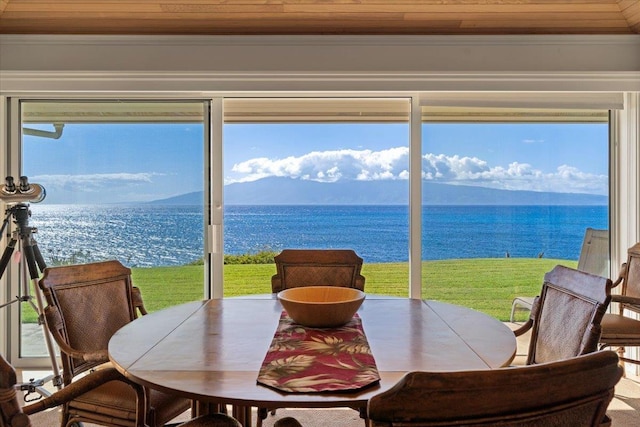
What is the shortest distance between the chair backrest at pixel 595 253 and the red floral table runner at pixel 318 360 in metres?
2.62

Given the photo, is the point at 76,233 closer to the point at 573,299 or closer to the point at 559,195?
the point at 573,299

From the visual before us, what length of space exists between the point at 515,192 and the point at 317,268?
5.85 feet

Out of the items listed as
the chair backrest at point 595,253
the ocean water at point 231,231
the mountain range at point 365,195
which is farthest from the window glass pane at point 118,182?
the chair backrest at point 595,253

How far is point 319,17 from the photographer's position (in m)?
3.01

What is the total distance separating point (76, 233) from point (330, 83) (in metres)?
2.22

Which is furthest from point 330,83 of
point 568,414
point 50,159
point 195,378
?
point 568,414

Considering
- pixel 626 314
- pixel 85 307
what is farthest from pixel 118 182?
pixel 626 314

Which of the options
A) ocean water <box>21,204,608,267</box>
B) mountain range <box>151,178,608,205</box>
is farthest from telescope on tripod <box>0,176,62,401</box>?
mountain range <box>151,178,608,205</box>

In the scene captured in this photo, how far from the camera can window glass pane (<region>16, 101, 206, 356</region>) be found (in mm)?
3332

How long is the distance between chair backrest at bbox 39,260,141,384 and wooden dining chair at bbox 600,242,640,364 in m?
2.69

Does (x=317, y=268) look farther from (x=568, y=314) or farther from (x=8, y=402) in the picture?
(x=8, y=402)

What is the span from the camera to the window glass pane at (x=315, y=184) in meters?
3.42

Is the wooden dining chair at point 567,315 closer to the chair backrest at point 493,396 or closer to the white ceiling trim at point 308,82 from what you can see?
the chair backrest at point 493,396

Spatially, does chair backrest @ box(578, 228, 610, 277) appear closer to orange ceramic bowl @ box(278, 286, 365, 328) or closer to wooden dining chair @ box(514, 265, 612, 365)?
wooden dining chair @ box(514, 265, 612, 365)
